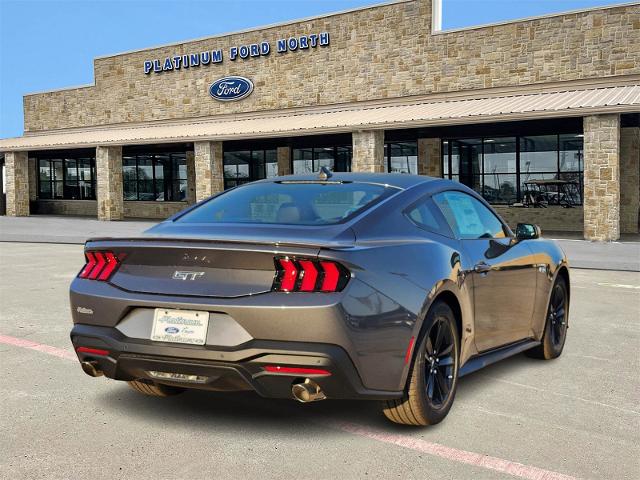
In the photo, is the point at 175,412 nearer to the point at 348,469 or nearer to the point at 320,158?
the point at 348,469

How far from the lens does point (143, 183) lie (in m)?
37.6

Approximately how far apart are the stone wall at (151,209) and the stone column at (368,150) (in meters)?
13.9

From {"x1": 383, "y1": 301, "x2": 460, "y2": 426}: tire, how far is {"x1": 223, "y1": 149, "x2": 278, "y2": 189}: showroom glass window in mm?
28922

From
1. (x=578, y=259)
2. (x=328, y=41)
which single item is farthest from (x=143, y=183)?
(x=578, y=259)

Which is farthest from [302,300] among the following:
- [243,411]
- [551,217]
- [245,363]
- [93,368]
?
[551,217]

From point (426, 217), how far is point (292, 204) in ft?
2.76

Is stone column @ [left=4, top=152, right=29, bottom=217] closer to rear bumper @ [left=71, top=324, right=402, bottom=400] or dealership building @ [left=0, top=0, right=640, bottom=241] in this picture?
dealership building @ [left=0, top=0, right=640, bottom=241]

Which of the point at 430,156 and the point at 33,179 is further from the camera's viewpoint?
the point at 33,179

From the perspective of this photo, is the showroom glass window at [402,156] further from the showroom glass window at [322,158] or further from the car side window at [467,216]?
the car side window at [467,216]

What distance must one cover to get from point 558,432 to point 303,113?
27229 mm

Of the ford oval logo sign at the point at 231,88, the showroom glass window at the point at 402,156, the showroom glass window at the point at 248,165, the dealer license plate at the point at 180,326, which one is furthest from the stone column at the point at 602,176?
the dealer license plate at the point at 180,326

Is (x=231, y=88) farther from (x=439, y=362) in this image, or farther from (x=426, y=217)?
(x=439, y=362)

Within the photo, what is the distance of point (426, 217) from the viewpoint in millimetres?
4418

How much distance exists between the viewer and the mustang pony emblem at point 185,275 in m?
3.68
